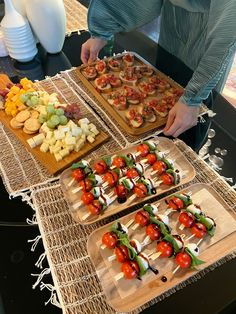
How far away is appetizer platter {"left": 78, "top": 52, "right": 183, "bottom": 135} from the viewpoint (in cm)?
123

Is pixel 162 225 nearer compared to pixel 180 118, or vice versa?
pixel 162 225

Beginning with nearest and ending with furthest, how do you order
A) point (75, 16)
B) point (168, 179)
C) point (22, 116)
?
point (168, 179)
point (22, 116)
point (75, 16)

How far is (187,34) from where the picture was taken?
137cm

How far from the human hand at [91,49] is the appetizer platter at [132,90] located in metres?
0.04

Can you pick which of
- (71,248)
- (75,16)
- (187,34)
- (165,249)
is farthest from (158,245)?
(75,16)

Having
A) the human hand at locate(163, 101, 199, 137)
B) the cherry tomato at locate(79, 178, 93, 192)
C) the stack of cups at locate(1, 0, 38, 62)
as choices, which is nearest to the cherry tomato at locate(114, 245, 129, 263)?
the cherry tomato at locate(79, 178, 93, 192)

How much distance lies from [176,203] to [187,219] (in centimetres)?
6

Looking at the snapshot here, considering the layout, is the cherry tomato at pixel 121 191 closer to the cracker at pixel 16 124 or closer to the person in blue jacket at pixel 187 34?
the person in blue jacket at pixel 187 34

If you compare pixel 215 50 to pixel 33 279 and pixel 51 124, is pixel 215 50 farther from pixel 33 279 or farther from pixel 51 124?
pixel 33 279

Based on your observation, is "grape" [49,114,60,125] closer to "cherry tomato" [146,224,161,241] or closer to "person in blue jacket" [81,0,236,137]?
"person in blue jacket" [81,0,236,137]

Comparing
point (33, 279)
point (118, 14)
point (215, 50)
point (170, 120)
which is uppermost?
point (215, 50)

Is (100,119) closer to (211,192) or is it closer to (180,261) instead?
(211,192)

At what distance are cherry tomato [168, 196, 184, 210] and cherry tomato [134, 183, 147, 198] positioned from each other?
8 cm

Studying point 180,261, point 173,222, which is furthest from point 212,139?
point 180,261
